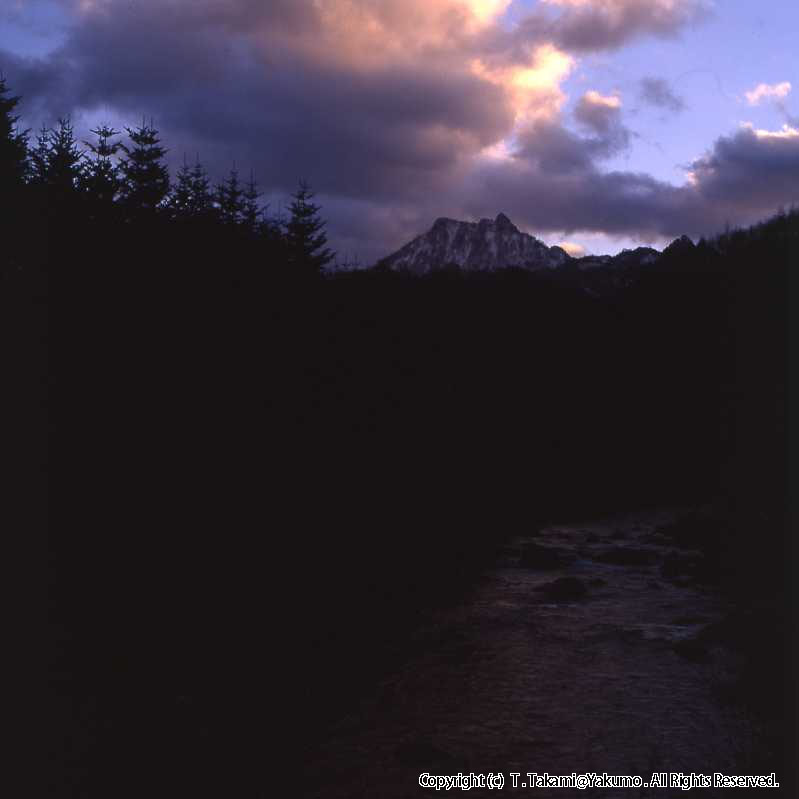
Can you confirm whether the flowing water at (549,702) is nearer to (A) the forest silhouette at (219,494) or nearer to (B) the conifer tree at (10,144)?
(A) the forest silhouette at (219,494)

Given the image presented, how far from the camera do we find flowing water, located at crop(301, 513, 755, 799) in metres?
8.36

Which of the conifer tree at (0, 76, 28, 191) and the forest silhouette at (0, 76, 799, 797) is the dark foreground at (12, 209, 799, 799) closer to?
the forest silhouette at (0, 76, 799, 797)

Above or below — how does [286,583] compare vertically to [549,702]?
above

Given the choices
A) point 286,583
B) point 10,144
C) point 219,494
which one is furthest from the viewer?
point 10,144

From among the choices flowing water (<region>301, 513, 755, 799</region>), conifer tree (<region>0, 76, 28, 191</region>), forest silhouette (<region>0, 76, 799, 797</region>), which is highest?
conifer tree (<region>0, 76, 28, 191</region>)

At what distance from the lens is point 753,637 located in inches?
453

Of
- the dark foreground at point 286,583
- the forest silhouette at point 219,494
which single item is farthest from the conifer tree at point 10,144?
the dark foreground at point 286,583

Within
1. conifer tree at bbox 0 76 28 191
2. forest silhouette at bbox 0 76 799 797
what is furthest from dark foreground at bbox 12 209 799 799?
conifer tree at bbox 0 76 28 191

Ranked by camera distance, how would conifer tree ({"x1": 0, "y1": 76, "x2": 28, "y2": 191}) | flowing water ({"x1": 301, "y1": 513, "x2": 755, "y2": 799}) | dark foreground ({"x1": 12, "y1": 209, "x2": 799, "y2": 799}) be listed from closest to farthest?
flowing water ({"x1": 301, "y1": 513, "x2": 755, "y2": 799}), dark foreground ({"x1": 12, "y1": 209, "x2": 799, "y2": 799}), conifer tree ({"x1": 0, "y1": 76, "x2": 28, "y2": 191})

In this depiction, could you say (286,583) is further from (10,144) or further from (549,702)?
(10,144)

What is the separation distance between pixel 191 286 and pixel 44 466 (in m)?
3.60

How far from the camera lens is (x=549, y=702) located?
32.8 ft

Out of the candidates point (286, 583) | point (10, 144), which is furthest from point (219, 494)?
point (10, 144)

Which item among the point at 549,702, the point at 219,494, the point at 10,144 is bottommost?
the point at 549,702
